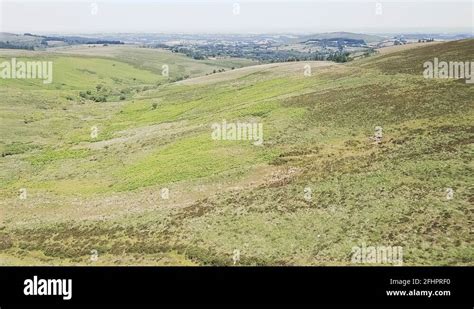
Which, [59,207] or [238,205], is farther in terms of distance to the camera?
[59,207]

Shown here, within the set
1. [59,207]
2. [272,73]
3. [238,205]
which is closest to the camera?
[238,205]

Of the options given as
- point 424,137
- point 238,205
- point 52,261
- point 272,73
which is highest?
point 272,73

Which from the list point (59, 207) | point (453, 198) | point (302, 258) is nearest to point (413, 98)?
point (453, 198)

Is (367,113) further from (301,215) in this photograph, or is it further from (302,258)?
(302,258)

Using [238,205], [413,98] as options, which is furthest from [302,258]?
[413,98]
